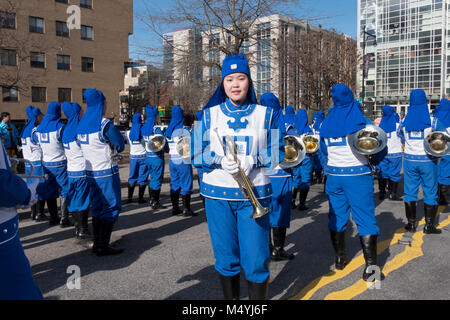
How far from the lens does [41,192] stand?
22.7ft

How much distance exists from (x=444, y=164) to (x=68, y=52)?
1552 inches

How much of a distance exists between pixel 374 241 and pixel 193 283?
206 centimetres

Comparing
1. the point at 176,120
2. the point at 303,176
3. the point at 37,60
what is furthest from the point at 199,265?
the point at 37,60

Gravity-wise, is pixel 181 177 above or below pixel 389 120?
below

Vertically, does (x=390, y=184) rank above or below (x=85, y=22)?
below

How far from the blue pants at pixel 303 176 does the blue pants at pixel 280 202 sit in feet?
10.8

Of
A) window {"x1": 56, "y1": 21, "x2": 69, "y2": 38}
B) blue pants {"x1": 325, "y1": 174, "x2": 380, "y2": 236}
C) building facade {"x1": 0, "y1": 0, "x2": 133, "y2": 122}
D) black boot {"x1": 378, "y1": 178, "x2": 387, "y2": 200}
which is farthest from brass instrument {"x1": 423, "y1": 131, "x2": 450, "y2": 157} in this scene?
window {"x1": 56, "y1": 21, "x2": 69, "y2": 38}

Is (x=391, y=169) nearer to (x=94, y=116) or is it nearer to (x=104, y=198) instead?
(x=104, y=198)

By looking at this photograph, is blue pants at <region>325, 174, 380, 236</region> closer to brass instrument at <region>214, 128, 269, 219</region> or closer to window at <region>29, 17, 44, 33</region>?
brass instrument at <region>214, 128, 269, 219</region>

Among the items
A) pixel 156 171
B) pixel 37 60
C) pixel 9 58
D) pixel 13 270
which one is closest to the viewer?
pixel 13 270

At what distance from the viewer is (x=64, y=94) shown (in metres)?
40.0
